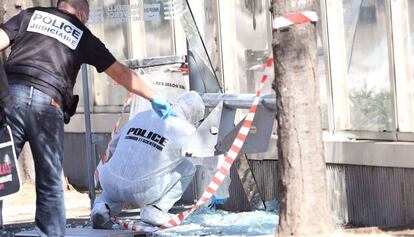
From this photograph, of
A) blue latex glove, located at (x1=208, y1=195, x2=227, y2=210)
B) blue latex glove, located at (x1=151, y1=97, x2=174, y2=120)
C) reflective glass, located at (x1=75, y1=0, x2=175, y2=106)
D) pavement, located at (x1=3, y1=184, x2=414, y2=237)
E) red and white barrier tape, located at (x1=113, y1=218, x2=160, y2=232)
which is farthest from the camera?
reflective glass, located at (x1=75, y1=0, x2=175, y2=106)

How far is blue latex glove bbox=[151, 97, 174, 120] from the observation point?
789cm

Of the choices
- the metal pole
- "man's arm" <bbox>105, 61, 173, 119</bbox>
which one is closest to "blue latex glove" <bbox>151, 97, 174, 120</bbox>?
"man's arm" <bbox>105, 61, 173, 119</bbox>

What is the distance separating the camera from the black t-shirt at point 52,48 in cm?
712

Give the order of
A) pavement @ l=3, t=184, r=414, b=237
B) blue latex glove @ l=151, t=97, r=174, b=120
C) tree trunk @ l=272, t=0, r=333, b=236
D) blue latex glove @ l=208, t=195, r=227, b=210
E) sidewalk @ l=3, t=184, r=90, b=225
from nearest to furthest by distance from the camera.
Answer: tree trunk @ l=272, t=0, r=333, b=236 → blue latex glove @ l=151, t=97, r=174, b=120 → pavement @ l=3, t=184, r=414, b=237 → blue latex glove @ l=208, t=195, r=227, b=210 → sidewalk @ l=3, t=184, r=90, b=225

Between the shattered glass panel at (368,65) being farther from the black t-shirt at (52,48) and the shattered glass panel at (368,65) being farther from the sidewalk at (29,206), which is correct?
the sidewalk at (29,206)

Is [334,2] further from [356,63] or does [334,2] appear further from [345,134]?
[345,134]

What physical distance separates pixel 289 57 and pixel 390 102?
1.88 m

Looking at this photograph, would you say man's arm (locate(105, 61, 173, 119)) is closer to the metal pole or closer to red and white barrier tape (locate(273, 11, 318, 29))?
red and white barrier tape (locate(273, 11, 318, 29))

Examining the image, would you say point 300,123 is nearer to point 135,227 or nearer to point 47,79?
point 47,79

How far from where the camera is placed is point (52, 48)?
7.17 m

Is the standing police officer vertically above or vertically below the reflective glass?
below

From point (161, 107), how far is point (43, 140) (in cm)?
126

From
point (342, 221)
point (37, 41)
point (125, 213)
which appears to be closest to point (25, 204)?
point (125, 213)

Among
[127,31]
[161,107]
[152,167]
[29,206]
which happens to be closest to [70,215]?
[29,206]
